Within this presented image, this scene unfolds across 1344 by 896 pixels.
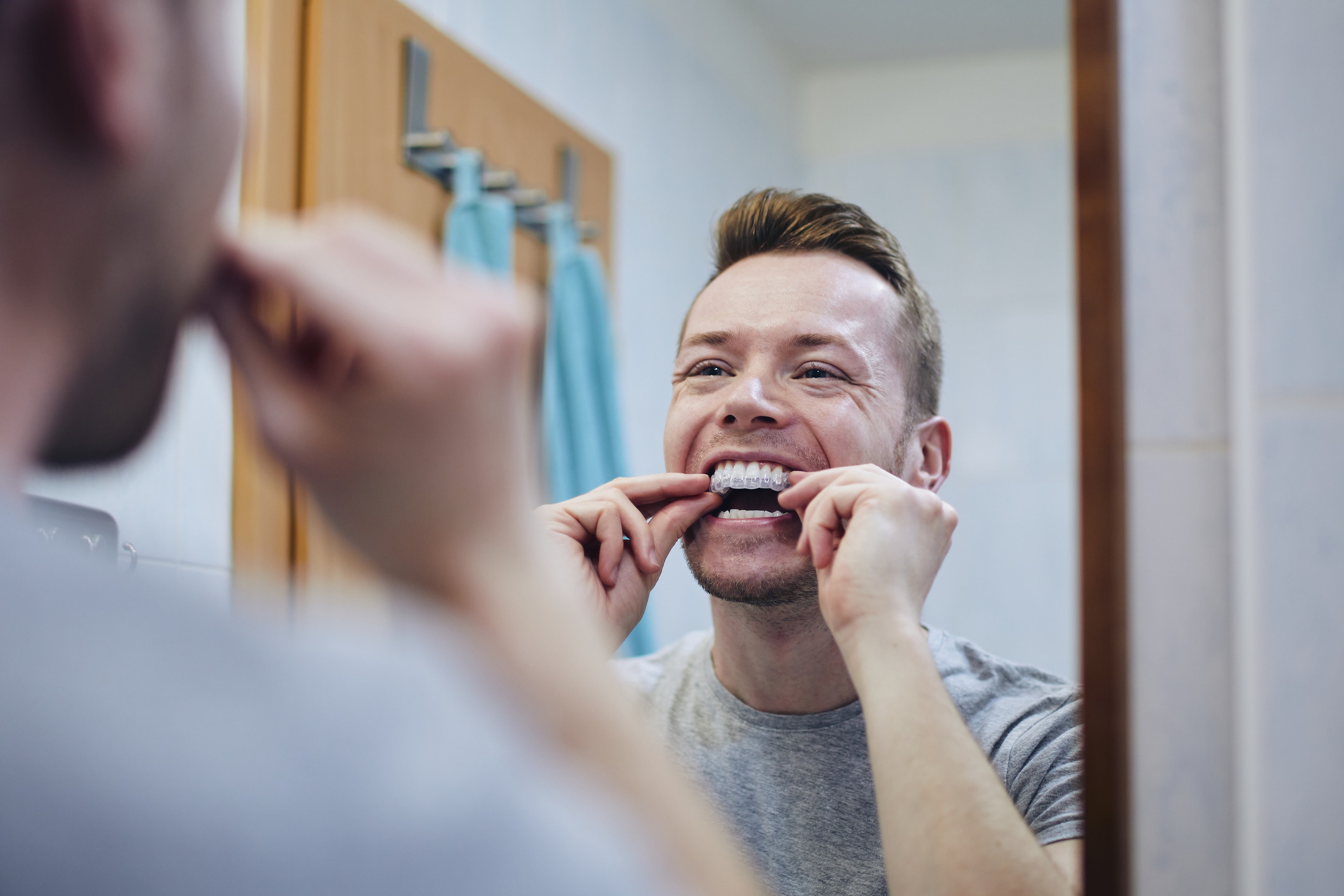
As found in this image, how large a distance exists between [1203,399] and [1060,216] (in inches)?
27.5

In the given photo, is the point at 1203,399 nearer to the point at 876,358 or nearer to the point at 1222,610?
the point at 1222,610

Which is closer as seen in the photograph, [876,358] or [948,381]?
[876,358]

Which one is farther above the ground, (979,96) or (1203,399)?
(979,96)

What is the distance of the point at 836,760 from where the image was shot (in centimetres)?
89

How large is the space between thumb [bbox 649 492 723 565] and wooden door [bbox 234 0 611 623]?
0.27m

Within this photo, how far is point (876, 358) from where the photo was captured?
39.1 inches

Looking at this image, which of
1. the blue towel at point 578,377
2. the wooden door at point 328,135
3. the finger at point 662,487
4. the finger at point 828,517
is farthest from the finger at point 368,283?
the blue towel at point 578,377

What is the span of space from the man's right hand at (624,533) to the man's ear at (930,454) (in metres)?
0.21

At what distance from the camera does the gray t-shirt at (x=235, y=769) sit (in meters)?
0.22

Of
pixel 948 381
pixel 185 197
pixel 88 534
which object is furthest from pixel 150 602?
pixel 948 381

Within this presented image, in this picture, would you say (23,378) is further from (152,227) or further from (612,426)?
(612,426)

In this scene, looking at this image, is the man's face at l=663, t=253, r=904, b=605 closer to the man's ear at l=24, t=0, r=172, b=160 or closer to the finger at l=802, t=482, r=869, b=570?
the finger at l=802, t=482, r=869, b=570

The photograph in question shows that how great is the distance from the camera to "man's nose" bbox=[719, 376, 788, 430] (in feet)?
3.10

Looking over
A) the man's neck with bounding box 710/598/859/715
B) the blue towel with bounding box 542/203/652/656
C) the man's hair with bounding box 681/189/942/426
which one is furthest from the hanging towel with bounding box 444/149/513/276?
the man's neck with bounding box 710/598/859/715
